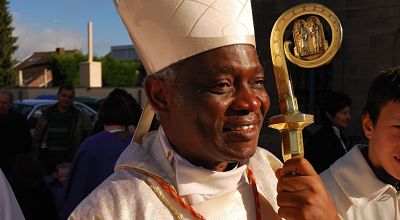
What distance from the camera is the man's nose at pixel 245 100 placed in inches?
55.4

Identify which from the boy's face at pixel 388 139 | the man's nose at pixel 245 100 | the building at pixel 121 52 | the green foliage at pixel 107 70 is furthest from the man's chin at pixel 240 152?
the building at pixel 121 52

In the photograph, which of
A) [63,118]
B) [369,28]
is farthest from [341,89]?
[63,118]

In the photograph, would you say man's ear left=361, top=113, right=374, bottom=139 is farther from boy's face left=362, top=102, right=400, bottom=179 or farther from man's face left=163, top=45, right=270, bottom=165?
man's face left=163, top=45, right=270, bottom=165

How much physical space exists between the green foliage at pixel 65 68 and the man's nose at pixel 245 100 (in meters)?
44.3

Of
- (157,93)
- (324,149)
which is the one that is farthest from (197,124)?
(324,149)

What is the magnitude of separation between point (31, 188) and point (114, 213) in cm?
318

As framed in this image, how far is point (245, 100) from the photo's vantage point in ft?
4.64

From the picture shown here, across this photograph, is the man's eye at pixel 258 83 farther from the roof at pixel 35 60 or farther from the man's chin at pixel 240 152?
the roof at pixel 35 60

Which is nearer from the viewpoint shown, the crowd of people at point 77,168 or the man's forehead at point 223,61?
the man's forehead at point 223,61

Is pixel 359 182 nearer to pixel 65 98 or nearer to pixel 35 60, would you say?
pixel 65 98

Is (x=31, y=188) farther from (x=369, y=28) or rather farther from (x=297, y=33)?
(x=369, y=28)

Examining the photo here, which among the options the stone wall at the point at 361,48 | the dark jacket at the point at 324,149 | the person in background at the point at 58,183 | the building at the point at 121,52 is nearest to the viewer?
the person in background at the point at 58,183

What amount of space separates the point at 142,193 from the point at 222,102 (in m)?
0.33

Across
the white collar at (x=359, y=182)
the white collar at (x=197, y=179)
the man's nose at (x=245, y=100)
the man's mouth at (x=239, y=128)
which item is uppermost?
the man's nose at (x=245, y=100)
